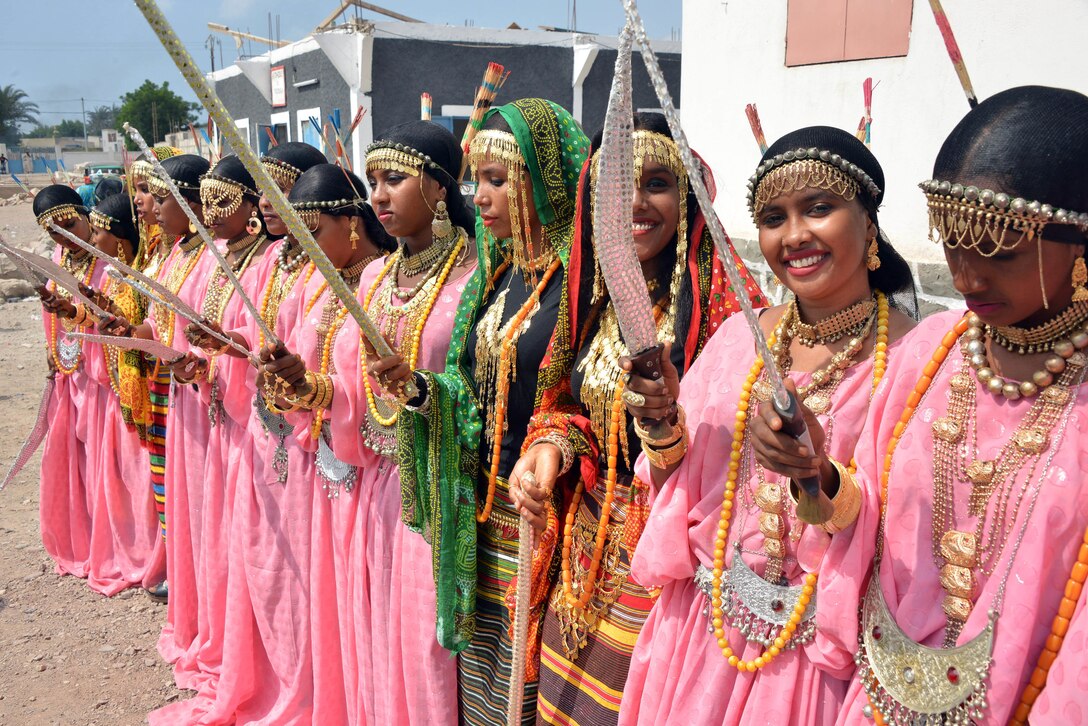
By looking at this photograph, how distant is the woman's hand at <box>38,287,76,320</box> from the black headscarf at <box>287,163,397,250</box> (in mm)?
1943

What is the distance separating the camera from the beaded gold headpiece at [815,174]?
1.76 meters

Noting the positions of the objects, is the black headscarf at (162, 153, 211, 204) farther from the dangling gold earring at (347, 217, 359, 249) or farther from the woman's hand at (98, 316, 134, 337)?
the dangling gold earring at (347, 217, 359, 249)

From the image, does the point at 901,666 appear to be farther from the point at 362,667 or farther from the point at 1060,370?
the point at 362,667

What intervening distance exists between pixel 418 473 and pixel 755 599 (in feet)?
4.36

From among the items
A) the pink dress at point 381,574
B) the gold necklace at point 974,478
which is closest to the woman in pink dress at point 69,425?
the pink dress at point 381,574

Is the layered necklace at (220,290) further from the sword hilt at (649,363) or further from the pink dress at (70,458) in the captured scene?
the sword hilt at (649,363)

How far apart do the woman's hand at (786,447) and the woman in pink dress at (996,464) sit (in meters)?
0.19

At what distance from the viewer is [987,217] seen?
136 cm

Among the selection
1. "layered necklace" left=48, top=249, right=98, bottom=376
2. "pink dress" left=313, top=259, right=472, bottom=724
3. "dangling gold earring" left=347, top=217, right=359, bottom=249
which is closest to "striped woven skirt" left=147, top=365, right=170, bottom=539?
"layered necklace" left=48, top=249, right=98, bottom=376

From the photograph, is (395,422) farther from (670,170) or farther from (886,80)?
(886,80)

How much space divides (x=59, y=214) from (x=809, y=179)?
19.4 feet

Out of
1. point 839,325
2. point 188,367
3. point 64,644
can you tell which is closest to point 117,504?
point 64,644

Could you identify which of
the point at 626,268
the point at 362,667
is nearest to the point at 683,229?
the point at 626,268

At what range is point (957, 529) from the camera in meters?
1.51
